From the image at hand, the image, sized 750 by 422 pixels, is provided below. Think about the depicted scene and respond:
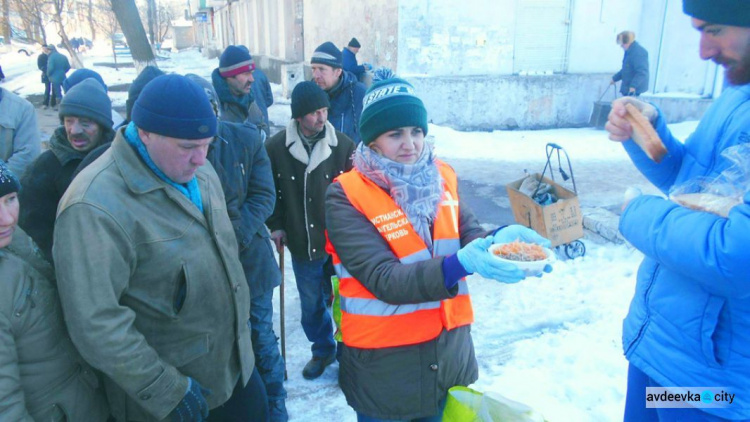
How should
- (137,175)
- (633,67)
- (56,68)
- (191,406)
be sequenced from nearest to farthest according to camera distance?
(137,175) < (191,406) < (633,67) < (56,68)

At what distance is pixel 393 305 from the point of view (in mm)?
1896

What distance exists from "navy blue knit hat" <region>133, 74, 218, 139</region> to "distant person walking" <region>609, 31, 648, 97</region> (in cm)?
1084

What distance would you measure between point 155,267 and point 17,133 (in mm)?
3023

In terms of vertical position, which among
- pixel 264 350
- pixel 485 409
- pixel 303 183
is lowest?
pixel 264 350

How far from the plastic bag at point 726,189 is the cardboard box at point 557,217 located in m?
3.53

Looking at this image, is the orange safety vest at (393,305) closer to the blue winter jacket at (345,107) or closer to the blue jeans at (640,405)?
the blue jeans at (640,405)

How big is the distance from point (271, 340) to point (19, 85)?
28.0m

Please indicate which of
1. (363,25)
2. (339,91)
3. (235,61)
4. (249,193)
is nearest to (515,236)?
(249,193)

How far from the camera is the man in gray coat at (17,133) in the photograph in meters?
3.88

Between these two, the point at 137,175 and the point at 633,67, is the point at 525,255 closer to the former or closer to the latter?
the point at 137,175

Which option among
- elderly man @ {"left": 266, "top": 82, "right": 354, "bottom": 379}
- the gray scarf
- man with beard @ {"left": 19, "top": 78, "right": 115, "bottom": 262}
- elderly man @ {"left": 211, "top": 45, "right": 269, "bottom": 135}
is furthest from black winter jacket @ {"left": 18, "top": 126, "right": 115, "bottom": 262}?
elderly man @ {"left": 211, "top": 45, "right": 269, "bottom": 135}

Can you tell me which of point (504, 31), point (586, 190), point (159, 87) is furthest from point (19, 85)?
Result: point (159, 87)

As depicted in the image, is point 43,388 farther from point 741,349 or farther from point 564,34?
point 564,34

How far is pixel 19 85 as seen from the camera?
24.7m
